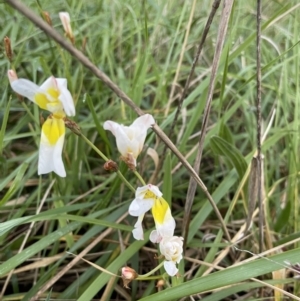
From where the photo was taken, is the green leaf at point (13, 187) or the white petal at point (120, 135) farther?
the green leaf at point (13, 187)

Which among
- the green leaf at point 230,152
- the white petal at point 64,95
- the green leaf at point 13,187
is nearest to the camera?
the white petal at point 64,95

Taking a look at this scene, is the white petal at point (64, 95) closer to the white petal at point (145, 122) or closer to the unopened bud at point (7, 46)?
the white petal at point (145, 122)

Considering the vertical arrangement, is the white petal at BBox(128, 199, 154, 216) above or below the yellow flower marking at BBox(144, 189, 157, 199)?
below

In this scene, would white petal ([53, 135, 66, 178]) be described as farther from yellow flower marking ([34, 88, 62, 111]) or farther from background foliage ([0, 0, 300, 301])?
background foliage ([0, 0, 300, 301])

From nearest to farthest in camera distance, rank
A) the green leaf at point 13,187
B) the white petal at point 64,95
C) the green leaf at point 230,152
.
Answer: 1. the white petal at point 64,95
2. the green leaf at point 13,187
3. the green leaf at point 230,152

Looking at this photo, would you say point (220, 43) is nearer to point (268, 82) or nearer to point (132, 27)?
point (132, 27)

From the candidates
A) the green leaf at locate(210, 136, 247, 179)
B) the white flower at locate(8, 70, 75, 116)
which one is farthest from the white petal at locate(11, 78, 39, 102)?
the green leaf at locate(210, 136, 247, 179)

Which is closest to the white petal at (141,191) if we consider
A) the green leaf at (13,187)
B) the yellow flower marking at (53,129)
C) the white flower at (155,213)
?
the white flower at (155,213)
